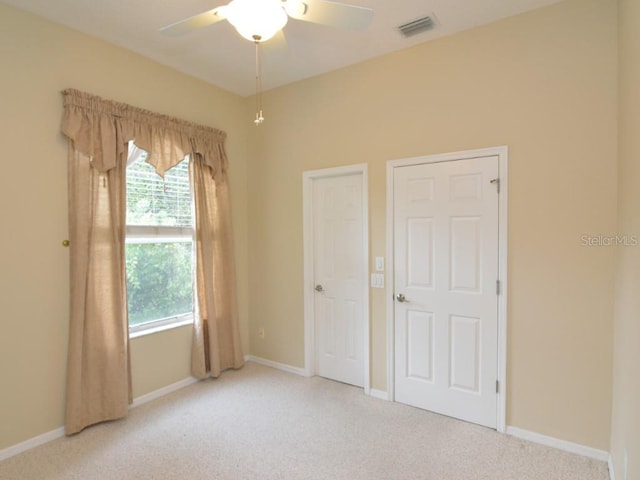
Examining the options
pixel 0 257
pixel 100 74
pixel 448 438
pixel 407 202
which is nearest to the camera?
pixel 0 257

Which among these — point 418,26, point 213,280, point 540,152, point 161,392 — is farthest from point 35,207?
point 540,152

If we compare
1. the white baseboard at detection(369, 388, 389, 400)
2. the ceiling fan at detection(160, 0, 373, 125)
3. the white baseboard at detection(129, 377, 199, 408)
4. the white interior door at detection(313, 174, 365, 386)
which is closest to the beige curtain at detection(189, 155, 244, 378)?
the white baseboard at detection(129, 377, 199, 408)

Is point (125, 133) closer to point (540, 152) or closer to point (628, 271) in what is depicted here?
point (540, 152)

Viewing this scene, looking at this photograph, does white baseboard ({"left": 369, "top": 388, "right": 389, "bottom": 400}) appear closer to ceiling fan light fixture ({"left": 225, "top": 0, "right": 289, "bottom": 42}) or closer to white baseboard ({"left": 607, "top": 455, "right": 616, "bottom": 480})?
white baseboard ({"left": 607, "top": 455, "right": 616, "bottom": 480})

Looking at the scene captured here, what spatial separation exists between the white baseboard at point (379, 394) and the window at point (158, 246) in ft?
6.15

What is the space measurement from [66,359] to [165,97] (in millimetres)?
2322

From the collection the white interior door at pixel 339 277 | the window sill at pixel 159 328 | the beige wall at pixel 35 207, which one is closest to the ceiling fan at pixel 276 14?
the beige wall at pixel 35 207

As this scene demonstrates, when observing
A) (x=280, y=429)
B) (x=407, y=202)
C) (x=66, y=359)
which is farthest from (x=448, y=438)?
(x=66, y=359)

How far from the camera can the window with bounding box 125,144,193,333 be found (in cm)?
300

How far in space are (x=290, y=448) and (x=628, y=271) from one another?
2.25m

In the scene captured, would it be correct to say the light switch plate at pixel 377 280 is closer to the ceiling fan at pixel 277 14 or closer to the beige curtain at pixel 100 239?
the ceiling fan at pixel 277 14

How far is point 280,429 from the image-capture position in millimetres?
2602

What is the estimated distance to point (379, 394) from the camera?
3.10 meters

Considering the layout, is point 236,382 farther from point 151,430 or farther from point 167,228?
point 167,228
